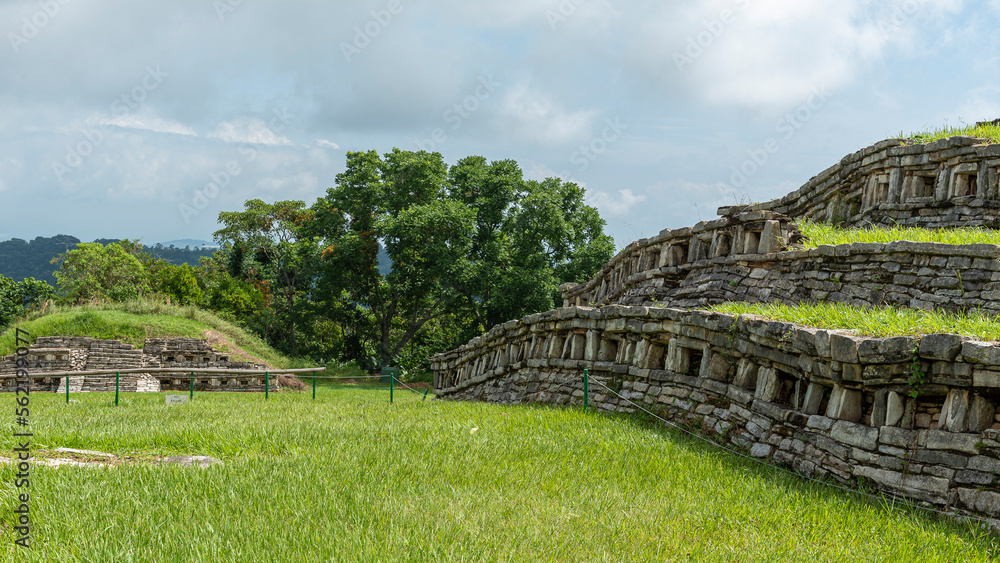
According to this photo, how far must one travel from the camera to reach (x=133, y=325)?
2622 cm

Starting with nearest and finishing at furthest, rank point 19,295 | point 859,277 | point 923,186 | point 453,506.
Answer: point 453,506 < point 859,277 < point 923,186 < point 19,295

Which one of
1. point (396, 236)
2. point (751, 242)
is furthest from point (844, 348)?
point (396, 236)

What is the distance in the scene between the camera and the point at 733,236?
13078mm

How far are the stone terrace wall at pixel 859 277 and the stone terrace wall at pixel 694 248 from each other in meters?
0.19

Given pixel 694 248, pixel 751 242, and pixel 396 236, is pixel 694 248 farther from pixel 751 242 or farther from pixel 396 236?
pixel 396 236

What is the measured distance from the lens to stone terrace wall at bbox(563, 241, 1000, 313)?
33.2ft

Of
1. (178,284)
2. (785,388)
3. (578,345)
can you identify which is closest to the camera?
(785,388)

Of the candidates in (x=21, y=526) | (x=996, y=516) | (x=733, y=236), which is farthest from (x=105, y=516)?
(x=733, y=236)

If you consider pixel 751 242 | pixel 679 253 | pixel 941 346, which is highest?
pixel 751 242

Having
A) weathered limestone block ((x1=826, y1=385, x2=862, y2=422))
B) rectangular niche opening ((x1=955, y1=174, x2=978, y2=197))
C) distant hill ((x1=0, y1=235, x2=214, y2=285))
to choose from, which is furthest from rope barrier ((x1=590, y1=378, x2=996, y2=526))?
distant hill ((x1=0, y1=235, x2=214, y2=285))

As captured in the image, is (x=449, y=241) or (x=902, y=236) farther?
(x=449, y=241)

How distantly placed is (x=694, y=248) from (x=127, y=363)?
66.9 ft

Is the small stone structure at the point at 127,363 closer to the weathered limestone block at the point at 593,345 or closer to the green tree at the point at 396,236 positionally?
the green tree at the point at 396,236

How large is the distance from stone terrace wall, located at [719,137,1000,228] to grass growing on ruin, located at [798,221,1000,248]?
0.50 meters
